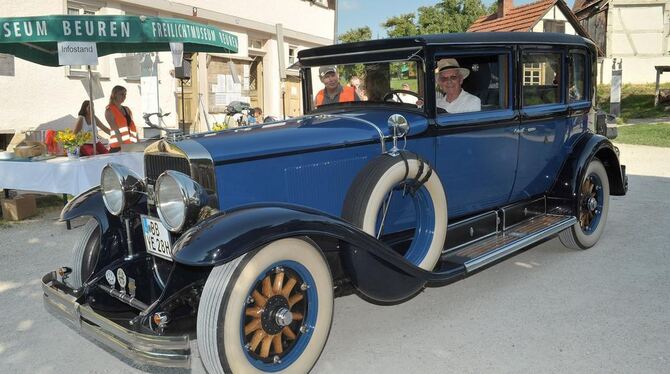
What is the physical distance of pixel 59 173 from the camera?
5914 mm

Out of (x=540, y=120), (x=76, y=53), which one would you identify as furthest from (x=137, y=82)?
(x=540, y=120)

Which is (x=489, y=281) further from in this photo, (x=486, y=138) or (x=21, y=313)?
(x=21, y=313)

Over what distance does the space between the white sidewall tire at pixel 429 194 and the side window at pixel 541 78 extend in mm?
1374

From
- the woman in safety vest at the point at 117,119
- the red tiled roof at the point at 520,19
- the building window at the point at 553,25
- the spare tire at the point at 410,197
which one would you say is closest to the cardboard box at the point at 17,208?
the woman in safety vest at the point at 117,119

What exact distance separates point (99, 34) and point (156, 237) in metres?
4.21

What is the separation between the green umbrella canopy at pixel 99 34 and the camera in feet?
19.6

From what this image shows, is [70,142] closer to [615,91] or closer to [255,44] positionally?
[255,44]

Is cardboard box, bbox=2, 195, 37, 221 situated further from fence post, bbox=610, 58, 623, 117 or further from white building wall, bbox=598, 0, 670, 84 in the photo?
white building wall, bbox=598, 0, 670, 84

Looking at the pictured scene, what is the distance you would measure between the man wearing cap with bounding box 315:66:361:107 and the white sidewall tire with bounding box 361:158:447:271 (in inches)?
41.3

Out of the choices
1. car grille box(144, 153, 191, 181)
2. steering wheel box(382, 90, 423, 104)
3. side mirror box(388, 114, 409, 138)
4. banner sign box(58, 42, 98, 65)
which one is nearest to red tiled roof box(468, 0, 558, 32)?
banner sign box(58, 42, 98, 65)

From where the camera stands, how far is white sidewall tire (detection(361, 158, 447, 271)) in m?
2.94

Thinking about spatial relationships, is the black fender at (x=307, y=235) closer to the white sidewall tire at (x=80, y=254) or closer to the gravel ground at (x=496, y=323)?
the gravel ground at (x=496, y=323)

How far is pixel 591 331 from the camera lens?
322 cm

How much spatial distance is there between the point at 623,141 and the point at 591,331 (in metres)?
12.2
